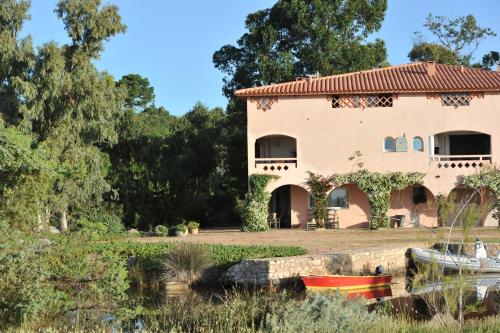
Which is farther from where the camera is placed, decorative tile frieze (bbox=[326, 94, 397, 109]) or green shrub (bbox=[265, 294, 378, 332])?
decorative tile frieze (bbox=[326, 94, 397, 109])

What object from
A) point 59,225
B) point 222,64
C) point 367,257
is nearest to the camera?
point 367,257

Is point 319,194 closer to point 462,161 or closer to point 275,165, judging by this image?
point 275,165

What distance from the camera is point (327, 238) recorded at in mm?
26797

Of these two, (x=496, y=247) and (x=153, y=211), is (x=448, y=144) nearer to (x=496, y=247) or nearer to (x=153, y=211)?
(x=496, y=247)

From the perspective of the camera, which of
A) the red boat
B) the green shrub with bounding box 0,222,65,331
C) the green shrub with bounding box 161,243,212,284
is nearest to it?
the green shrub with bounding box 0,222,65,331

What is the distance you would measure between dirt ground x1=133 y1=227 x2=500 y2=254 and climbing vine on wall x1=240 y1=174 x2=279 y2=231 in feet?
1.98

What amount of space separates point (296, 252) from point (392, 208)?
12.0 meters

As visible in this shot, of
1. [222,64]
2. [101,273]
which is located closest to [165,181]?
[222,64]

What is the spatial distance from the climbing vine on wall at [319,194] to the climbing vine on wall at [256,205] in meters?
1.76

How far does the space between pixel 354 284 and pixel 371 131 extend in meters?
15.2

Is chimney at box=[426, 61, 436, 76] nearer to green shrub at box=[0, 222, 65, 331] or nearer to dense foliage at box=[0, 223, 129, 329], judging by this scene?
dense foliage at box=[0, 223, 129, 329]

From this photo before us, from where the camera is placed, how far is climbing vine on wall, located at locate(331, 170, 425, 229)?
31172mm

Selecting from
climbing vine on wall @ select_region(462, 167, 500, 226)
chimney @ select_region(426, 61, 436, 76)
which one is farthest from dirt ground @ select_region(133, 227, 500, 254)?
chimney @ select_region(426, 61, 436, 76)

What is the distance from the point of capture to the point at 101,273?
10375 millimetres
